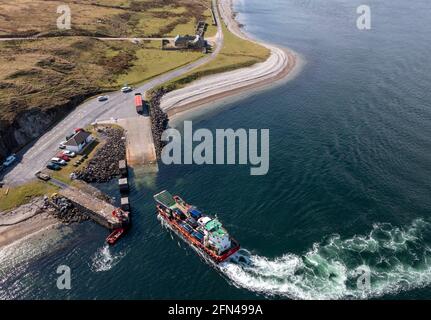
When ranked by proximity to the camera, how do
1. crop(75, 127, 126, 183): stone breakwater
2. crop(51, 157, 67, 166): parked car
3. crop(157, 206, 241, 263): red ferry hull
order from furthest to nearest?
crop(51, 157, 67, 166): parked car, crop(75, 127, 126, 183): stone breakwater, crop(157, 206, 241, 263): red ferry hull

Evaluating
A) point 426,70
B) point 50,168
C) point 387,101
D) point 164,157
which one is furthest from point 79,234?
point 426,70

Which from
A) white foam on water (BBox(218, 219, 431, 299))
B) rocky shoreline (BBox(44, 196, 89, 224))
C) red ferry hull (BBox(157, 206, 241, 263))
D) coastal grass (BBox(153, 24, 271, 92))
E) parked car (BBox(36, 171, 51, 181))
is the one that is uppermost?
coastal grass (BBox(153, 24, 271, 92))

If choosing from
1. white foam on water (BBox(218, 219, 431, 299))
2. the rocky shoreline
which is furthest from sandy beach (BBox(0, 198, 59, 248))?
A: white foam on water (BBox(218, 219, 431, 299))

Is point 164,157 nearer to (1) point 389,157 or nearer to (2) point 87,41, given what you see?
(1) point 389,157

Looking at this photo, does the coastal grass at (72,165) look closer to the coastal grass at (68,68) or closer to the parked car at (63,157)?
the parked car at (63,157)

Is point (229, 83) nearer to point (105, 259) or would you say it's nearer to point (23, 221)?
point (23, 221)

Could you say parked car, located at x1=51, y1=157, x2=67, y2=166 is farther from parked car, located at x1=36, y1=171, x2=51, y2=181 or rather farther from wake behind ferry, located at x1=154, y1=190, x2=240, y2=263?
wake behind ferry, located at x1=154, y1=190, x2=240, y2=263
